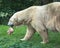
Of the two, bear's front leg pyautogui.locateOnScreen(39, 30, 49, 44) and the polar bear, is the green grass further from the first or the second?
the polar bear

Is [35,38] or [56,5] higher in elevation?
[56,5]

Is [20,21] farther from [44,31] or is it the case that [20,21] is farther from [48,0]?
[48,0]

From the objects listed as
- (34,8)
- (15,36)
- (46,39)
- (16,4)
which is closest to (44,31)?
(46,39)

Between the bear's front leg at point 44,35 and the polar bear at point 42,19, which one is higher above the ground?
the polar bear at point 42,19

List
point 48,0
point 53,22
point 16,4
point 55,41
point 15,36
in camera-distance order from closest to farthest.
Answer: point 53,22 < point 55,41 < point 15,36 < point 48,0 < point 16,4

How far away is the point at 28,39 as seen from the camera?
9398mm

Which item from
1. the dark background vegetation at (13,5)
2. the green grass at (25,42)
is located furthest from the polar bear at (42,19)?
the dark background vegetation at (13,5)

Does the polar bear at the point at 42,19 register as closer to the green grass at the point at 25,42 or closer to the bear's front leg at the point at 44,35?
the bear's front leg at the point at 44,35

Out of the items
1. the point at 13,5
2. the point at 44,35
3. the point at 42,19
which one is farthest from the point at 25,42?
the point at 13,5

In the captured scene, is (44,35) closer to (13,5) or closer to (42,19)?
(42,19)

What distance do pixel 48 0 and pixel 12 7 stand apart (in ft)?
16.9

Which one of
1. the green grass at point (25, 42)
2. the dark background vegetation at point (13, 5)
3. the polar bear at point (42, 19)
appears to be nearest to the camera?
the green grass at point (25, 42)

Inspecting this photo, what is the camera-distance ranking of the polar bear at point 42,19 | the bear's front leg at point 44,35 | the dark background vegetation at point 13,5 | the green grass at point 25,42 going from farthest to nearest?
the dark background vegetation at point 13,5 → the bear's front leg at point 44,35 → the polar bear at point 42,19 → the green grass at point 25,42

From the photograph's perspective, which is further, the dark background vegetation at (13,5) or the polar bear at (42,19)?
the dark background vegetation at (13,5)
